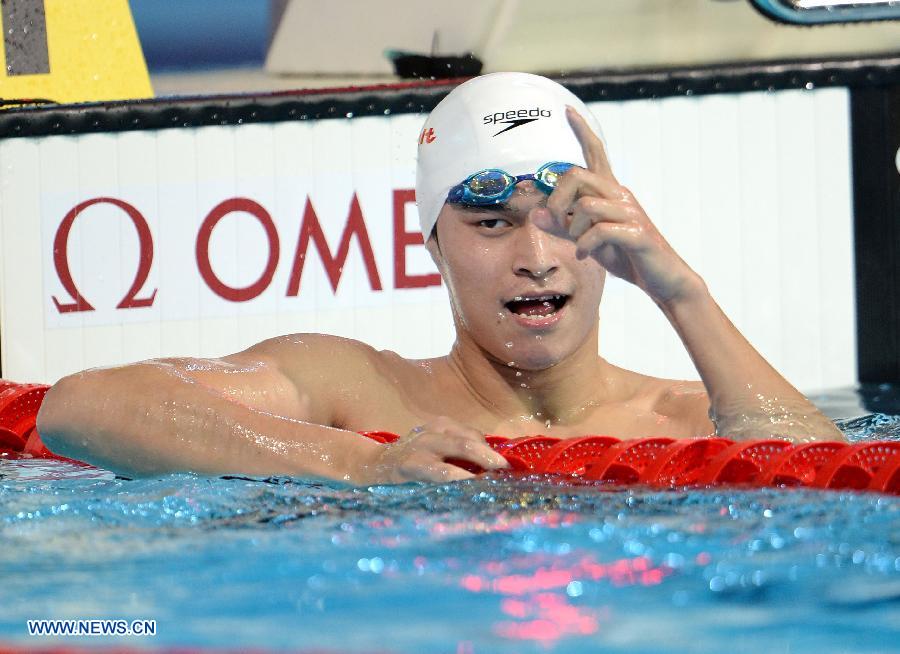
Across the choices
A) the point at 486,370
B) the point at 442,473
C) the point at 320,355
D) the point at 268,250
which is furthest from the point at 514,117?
the point at 268,250

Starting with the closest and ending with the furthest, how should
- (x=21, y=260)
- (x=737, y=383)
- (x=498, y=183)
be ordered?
(x=737, y=383)
(x=498, y=183)
(x=21, y=260)

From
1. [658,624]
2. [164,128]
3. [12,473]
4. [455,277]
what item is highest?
[164,128]

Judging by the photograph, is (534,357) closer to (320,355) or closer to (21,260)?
(320,355)

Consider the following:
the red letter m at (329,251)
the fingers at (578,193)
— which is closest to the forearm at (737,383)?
the fingers at (578,193)

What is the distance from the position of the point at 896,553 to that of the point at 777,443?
0.62m

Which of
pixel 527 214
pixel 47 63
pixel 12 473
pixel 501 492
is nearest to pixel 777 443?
pixel 501 492

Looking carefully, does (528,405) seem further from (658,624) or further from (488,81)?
(658,624)

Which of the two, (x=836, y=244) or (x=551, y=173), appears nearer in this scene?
(x=551, y=173)

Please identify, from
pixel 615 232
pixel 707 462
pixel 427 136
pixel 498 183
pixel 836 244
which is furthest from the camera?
pixel 836 244

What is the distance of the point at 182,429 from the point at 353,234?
6.59 feet

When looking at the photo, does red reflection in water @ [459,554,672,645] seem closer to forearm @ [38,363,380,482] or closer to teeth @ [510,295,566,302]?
forearm @ [38,363,380,482]

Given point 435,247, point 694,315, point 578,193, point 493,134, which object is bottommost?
point 694,315

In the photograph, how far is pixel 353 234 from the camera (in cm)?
407

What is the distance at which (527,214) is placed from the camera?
2.52 m
